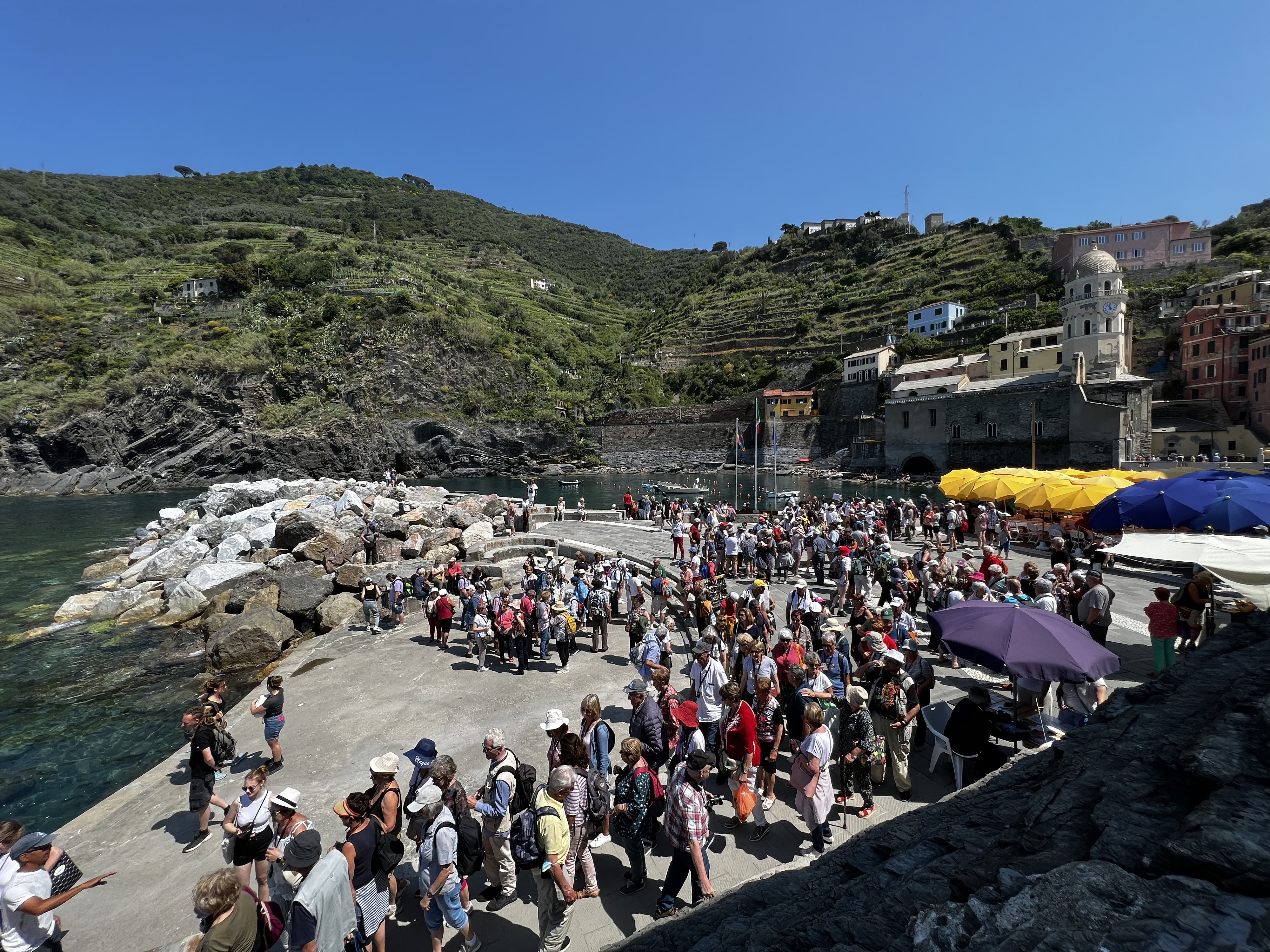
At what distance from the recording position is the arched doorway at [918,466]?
53812mm

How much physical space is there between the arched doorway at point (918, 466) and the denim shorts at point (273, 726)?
189 feet

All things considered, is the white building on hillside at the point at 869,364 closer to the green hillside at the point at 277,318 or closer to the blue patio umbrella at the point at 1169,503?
the green hillside at the point at 277,318

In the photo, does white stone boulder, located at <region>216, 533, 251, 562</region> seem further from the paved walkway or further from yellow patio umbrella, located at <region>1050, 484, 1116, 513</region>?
yellow patio umbrella, located at <region>1050, 484, 1116, 513</region>

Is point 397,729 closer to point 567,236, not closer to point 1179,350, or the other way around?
point 1179,350

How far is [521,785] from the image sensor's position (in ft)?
13.9

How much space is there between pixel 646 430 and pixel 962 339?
3972 cm

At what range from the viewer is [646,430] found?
247 ft

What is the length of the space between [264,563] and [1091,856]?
19.6 meters

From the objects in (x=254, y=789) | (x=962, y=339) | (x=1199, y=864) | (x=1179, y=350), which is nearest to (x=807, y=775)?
(x=1199, y=864)

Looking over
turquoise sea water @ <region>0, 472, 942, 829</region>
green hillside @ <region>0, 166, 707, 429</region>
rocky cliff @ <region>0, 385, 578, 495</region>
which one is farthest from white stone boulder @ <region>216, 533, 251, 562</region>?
green hillside @ <region>0, 166, 707, 429</region>

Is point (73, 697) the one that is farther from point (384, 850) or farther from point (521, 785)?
point (521, 785)

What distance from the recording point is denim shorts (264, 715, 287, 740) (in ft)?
20.5

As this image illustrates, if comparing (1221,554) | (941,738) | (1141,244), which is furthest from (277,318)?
(1141,244)

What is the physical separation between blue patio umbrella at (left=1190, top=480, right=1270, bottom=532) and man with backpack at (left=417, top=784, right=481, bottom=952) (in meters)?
12.6
